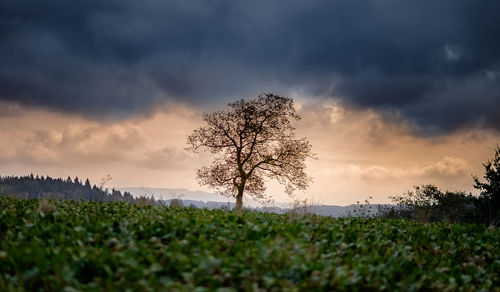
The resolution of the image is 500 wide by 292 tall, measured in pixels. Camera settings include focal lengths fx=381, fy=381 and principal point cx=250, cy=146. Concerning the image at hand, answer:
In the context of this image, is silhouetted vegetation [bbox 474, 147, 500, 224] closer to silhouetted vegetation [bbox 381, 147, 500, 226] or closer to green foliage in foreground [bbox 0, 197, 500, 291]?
silhouetted vegetation [bbox 381, 147, 500, 226]

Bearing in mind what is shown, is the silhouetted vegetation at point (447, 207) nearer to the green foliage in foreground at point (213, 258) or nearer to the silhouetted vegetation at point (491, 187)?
the silhouetted vegetation at point (491, 187)

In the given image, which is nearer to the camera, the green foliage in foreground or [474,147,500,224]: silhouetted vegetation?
the green foliage in foreground

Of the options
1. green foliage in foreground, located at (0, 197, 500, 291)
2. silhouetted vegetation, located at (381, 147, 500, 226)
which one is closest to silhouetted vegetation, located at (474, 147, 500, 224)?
silhouetted vegetation, located at (381, 147, 500, 226)

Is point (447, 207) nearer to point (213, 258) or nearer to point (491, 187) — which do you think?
point (491, 187)

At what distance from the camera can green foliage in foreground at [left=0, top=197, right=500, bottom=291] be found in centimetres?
548

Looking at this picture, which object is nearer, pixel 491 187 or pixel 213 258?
pixel 213 258

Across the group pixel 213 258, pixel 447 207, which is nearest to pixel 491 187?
pixel 447 207

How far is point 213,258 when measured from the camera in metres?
5.96

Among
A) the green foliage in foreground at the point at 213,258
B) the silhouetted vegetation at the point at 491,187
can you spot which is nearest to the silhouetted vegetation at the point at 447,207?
the silhouetted vegetation at the point at 491,187

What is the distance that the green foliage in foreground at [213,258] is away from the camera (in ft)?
18.0

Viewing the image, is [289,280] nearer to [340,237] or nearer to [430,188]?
[340,237]

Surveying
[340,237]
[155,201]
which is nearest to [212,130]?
[155,201]

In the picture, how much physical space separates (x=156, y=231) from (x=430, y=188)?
36.0 meters

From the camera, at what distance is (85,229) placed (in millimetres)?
7844
